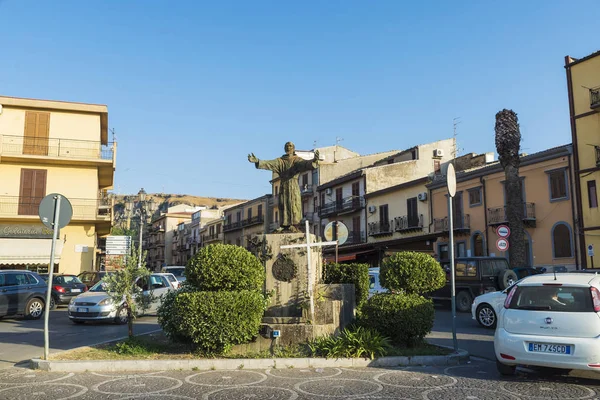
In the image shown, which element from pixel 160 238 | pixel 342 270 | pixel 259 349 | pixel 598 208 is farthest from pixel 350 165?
pixel 160 238

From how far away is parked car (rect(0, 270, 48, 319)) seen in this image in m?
15.1

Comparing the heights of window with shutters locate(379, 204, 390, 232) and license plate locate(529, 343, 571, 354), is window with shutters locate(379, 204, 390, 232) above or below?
above

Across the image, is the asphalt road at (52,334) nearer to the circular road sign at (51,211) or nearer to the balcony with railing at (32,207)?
the circular road sign at (51,211)

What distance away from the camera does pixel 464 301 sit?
64.5ft

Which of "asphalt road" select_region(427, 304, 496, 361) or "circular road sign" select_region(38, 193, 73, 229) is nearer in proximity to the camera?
"circular road sign" select_region(38, 193, 73, 229)

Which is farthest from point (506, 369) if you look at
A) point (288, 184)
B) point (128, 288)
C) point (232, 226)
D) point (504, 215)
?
point (232, 226)

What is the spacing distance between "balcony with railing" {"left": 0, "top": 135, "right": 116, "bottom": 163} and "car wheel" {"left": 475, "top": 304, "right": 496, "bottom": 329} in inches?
941

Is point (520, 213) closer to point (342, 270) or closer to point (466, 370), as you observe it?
point (342, 270)

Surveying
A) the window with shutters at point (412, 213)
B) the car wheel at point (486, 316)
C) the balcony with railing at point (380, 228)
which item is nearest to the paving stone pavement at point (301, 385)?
the car wheel at point (486, 316)

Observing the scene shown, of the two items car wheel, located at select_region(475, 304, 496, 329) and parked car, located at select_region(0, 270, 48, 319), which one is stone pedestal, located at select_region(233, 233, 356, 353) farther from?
parked car, located at select_region(0, 270, 48, 319)

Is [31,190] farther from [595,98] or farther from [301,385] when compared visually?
[595,98]

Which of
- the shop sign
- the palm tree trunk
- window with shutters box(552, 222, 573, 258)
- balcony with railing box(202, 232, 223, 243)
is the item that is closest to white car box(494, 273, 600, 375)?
the palm tree trunk

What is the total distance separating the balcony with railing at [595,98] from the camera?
2643 centimetres

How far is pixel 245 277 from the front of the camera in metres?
8.32
